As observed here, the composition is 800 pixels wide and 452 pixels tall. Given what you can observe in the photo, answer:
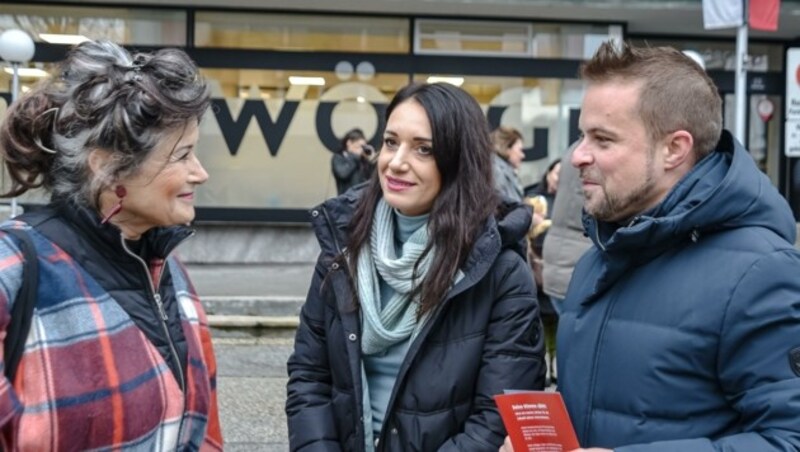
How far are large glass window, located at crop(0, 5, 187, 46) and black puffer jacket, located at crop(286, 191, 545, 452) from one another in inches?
496

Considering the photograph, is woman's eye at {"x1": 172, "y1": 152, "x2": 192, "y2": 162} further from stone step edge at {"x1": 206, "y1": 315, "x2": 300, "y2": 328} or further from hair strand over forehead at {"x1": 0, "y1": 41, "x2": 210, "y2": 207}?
stone step edge at {"x1": 206, "y1": 315, "x2": 300, "y2": 328}

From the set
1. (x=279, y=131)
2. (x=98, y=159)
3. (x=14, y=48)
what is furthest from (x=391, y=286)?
(x=279, y=131)

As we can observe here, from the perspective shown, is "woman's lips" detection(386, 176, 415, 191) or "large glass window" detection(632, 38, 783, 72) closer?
"woman's lips" detection(386, 176, 415, 191)

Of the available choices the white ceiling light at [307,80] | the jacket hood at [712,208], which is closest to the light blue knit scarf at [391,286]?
the jacket hood at [712,208]

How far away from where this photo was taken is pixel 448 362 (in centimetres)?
280

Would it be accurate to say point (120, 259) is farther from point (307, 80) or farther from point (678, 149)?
point (307, 80)

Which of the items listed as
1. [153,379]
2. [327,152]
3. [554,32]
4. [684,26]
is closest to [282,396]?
[153,379]

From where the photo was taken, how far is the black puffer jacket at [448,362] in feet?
9.14

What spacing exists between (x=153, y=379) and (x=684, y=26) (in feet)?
48.8

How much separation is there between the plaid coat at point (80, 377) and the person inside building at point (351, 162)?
34.9 ft

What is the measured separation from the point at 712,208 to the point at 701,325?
10.0 inches

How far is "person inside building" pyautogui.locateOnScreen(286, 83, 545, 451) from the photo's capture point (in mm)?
2797

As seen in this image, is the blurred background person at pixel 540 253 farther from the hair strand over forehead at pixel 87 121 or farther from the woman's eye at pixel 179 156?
the hair strand over forehead at pixel 87 121

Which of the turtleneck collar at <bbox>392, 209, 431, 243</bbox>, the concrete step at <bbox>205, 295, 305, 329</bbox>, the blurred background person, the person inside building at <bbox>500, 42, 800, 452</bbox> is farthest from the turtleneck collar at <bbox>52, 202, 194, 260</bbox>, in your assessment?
the concrete step at <bbox>205, 295, 305, 329</bbox>
